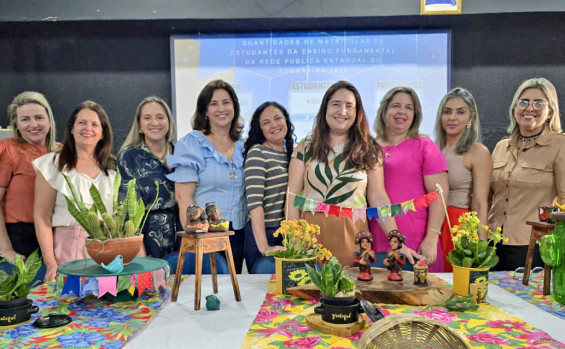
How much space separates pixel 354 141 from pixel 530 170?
47.0 inches

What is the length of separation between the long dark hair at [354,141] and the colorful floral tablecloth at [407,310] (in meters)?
0.82

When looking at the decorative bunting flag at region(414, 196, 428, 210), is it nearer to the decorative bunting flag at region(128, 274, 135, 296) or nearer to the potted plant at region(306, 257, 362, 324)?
the potted plant at region(306, 257, 362, 324)

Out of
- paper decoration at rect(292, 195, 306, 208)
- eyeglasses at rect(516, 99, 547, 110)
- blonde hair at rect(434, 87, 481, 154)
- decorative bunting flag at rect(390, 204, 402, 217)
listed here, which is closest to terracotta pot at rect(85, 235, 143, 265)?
paper decoration at rect(292, 195, 306, 208)

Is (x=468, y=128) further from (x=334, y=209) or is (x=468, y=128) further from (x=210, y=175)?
(x=210, y=175)

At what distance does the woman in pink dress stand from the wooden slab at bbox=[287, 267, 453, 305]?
0.77 metres

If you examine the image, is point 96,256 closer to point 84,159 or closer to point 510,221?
point 84,159

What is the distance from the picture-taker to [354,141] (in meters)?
2.22

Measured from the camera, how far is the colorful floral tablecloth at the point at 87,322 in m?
1.25

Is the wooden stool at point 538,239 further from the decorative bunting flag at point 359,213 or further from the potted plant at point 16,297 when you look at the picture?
the potted plant at point 16,297

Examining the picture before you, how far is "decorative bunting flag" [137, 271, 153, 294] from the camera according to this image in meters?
1.60

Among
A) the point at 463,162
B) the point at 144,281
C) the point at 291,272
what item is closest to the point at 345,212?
the point at 291,272

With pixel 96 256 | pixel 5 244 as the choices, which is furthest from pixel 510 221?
pixel 5 244

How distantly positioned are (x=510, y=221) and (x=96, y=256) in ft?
7.39

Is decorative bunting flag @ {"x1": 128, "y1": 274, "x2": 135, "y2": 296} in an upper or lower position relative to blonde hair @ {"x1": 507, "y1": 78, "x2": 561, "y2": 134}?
lower
